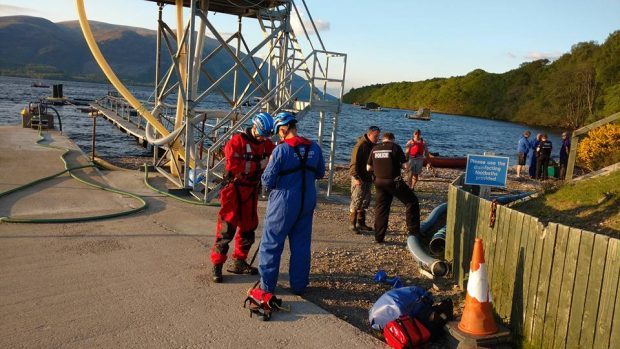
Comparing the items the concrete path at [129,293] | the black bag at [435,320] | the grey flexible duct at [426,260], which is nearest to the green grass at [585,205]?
the grey flexible duct at [426,260]

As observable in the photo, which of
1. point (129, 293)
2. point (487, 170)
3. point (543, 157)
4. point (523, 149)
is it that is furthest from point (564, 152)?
point (129, 293)

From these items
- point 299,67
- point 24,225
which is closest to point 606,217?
point 299,67

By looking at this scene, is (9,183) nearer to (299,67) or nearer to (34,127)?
(299,67)

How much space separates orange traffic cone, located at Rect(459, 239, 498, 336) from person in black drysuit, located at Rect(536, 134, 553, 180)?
51.3 ft

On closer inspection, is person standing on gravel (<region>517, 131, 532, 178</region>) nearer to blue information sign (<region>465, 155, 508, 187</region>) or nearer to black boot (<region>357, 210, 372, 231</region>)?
blue information sign (<region>465, 155, 508, 187</region>)

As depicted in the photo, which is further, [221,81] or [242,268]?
[221,81]

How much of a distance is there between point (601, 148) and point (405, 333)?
60.6 ft

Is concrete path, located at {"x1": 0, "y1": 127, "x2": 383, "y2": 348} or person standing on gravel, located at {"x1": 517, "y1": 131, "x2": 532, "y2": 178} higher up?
person standing on gravel, located at {"x1": 517, "y1": 131, "x2": 532, "y2": 178}

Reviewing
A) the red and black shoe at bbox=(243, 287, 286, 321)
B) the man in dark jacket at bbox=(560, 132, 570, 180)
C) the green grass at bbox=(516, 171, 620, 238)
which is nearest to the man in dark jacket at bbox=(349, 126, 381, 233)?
the green grass at bbox=(516, 171, 620, 238)

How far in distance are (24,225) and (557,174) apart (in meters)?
18.4

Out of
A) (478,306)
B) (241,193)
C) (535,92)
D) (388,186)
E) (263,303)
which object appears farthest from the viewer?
(535,92)

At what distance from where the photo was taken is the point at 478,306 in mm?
5020

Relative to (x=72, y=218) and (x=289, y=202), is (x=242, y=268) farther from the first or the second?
(x=72, y=218)

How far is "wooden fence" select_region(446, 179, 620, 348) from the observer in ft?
13.8
